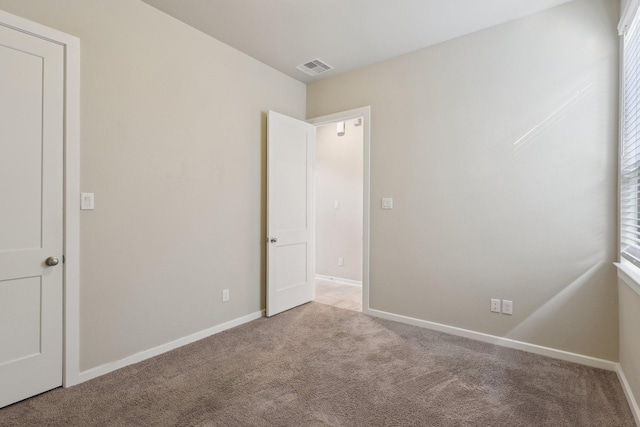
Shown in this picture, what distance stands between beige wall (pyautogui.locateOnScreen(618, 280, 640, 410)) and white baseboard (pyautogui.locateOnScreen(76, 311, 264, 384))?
2.93m

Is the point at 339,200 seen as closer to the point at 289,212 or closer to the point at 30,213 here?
the point at 289,212

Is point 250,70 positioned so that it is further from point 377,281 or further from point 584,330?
point 584,330

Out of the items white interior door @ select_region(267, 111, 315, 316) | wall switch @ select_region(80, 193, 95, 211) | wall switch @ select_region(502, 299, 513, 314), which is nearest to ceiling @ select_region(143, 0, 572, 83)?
white interior door @ select_region(267, 111, 315, 316)

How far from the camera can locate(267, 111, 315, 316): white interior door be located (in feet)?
11.2

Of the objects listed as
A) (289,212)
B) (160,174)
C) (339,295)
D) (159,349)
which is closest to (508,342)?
(339,295)

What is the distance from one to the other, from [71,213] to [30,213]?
0.65 feet

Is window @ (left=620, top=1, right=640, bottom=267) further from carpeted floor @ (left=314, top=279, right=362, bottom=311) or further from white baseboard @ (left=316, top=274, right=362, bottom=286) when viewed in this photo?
white baseboard @ (left=316, top=274, right=362, bottom=286)

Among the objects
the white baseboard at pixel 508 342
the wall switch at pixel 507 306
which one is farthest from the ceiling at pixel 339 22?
the white baseboard at pixel 508 342

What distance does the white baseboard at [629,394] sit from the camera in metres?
1.76

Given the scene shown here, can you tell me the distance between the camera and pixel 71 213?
2.10 meters

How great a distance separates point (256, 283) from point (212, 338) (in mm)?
719

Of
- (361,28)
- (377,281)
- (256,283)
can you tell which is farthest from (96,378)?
(361,28)

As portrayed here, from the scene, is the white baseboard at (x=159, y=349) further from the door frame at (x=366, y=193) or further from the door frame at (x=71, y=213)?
the door frame at (x=366, y=193)

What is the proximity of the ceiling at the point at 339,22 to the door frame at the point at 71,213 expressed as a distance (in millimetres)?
811
